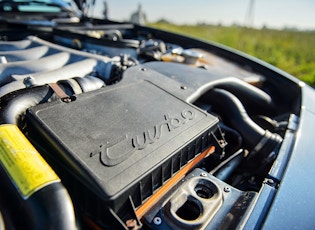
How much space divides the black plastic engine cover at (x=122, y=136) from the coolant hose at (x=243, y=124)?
25cm

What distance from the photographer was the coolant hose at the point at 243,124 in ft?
3.49

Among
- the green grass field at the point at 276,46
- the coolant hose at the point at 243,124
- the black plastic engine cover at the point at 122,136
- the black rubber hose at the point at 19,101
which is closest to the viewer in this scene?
the black plastic engine cover at the point at 122,136

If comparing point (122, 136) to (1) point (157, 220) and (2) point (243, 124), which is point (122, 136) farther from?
(2) point (243, 124)

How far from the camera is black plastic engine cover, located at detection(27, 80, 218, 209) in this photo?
636mm

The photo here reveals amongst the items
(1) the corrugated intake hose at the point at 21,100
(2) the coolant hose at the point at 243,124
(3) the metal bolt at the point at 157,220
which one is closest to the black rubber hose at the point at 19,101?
(1) the corrugated intake hose at the point at 21,100

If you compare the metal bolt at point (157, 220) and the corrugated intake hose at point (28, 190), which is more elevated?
the corrugated intake hose at point (28, 190)

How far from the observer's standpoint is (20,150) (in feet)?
2.06

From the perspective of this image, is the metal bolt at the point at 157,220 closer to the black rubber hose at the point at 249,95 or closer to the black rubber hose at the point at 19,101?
the black rubber hose at the point at 19,101

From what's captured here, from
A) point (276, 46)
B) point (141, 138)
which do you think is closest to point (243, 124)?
point (141, 138)

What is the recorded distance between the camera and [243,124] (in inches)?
44.0

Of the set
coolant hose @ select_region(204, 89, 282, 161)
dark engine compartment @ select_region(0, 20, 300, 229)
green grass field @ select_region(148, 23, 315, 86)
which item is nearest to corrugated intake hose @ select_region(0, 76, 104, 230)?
dark engine compartment @ select_region(0, 20, 300, 229)

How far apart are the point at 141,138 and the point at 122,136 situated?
6 cm

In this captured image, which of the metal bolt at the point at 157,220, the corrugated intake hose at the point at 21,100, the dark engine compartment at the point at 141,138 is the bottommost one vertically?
the metal bolt at the point at 157,220

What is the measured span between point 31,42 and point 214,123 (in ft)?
4.08
